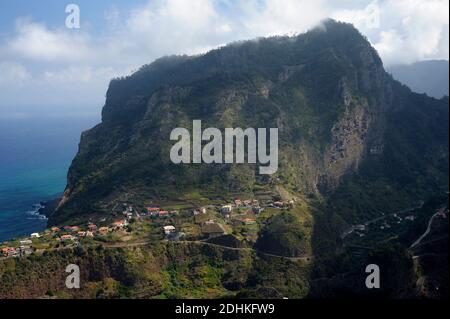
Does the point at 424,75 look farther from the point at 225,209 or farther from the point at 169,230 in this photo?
the point at 169,230

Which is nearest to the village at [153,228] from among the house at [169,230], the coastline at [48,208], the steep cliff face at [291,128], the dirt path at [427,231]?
the house at [169,230]

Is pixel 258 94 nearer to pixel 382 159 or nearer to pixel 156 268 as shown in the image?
pixel 382 159

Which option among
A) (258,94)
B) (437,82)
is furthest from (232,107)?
(437,82)

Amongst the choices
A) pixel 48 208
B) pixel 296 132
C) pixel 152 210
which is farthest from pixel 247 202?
pixel 48 208

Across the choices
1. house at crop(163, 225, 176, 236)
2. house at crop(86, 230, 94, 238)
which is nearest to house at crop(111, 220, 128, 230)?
house at crop(86, 230, 94, 238)

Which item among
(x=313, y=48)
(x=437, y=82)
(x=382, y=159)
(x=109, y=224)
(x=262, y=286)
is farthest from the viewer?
(x=437, y=82)

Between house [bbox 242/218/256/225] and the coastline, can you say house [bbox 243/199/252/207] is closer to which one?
house [bbox 242/218/256/225]

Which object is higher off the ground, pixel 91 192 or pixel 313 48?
pixel 313 48
